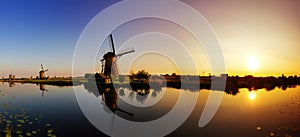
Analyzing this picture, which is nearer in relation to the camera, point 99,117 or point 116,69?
point 99,117

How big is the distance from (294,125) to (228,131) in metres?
5.09

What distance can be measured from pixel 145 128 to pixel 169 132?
1.74m

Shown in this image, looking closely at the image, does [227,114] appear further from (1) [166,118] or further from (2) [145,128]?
(2) [145,128]

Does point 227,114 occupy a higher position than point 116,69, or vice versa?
point 116,69

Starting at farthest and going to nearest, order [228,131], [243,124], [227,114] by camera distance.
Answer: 1. [227,114]
2. [243,124]
3. [228,131]

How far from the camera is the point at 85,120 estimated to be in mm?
16031

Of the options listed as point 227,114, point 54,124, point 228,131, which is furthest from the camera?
point 227,114

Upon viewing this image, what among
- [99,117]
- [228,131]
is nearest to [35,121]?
[99,117]

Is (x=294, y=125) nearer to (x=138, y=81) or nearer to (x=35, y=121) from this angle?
(x=35, y=121)

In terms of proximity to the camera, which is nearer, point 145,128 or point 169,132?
point 169,132

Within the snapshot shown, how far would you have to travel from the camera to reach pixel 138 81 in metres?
59.5

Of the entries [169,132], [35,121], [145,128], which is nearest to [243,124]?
[169,132]

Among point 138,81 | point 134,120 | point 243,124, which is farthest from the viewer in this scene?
point 138,81

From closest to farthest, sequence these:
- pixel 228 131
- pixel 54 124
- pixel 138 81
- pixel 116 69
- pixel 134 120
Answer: pixel 228 131
pixel 54 124
pixel 134 120
pixel 116 69
pixel 138 81
